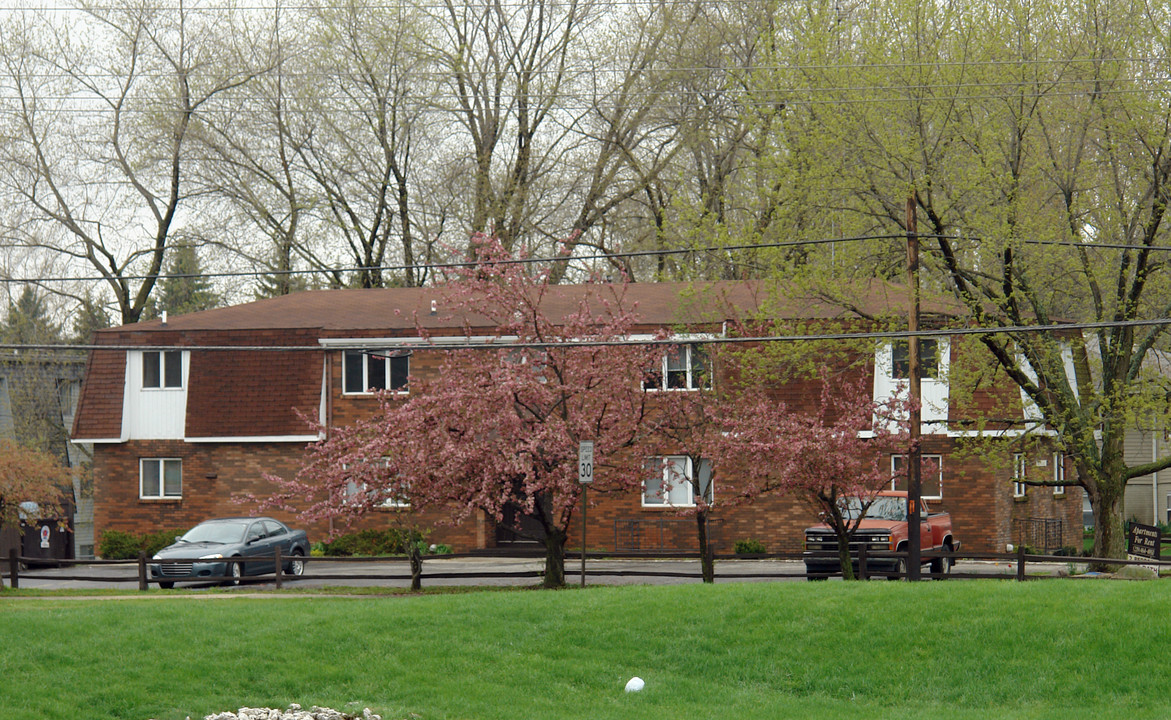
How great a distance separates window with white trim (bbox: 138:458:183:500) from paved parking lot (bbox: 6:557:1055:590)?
2.83 meters

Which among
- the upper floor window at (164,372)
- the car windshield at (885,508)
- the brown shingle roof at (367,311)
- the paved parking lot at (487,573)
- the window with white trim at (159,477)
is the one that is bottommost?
the paved parking lot at (487,573)

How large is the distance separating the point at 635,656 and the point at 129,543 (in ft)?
76.0

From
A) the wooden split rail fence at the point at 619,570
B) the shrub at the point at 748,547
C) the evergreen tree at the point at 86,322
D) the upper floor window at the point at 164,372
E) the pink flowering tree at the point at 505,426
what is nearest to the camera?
the pink flowering tree at the point at 505,426

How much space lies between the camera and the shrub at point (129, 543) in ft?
112

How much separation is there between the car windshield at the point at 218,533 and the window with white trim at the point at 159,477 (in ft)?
28.1

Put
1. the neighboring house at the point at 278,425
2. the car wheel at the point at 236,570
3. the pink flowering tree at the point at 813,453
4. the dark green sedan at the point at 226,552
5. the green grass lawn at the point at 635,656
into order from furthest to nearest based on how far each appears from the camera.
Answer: the neighboring house at the point at 278,425, the car wheel at the point at 236,570, the dark green sedan at the point at 226,552, the pink flowering tree at the point at 813,453, the green grass lawn at the point at 635,656

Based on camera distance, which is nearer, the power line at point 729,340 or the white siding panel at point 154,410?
the power line at point 729,340

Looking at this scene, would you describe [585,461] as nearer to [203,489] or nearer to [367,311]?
[367,311]

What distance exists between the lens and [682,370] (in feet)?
91.0

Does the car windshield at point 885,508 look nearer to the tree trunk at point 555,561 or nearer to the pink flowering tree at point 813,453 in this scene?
the pink flowering tree at point 813,453

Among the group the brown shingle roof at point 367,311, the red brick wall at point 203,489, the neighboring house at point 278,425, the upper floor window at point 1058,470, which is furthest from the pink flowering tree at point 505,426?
the upper floor window at point 1058,470

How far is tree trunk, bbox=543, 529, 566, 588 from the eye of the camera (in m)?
23.8

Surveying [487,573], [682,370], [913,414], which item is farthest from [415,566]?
[913,414]

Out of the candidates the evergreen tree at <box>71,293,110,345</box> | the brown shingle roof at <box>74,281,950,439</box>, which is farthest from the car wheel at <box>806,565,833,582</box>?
the evergreen tree at <box>71,293,110,345</box>
